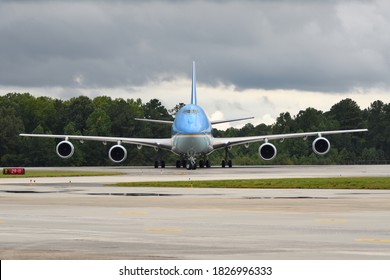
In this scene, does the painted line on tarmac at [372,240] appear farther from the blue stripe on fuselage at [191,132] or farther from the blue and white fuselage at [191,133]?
the blue stripe on fuselage at [191,132]

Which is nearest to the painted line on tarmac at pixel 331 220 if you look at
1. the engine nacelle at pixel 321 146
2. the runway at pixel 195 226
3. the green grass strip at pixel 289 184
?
the runway at pixel 195 226

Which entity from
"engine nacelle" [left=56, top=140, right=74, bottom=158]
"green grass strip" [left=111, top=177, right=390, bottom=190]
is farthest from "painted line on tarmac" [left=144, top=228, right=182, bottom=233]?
"engine nacelle" [left=56, top=140, right=74, bottom=158]

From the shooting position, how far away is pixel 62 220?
2550 centimetres

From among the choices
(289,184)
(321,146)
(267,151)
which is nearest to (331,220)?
(289,184)

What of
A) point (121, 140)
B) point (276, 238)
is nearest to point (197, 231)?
point (276, 238)

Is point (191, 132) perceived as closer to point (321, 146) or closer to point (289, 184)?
point (321, 146)

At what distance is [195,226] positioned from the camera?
23531 mm

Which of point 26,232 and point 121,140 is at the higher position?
point 121,140

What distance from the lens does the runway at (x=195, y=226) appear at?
59.1ft

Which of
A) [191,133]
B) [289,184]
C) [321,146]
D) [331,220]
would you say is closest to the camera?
[331,220]
